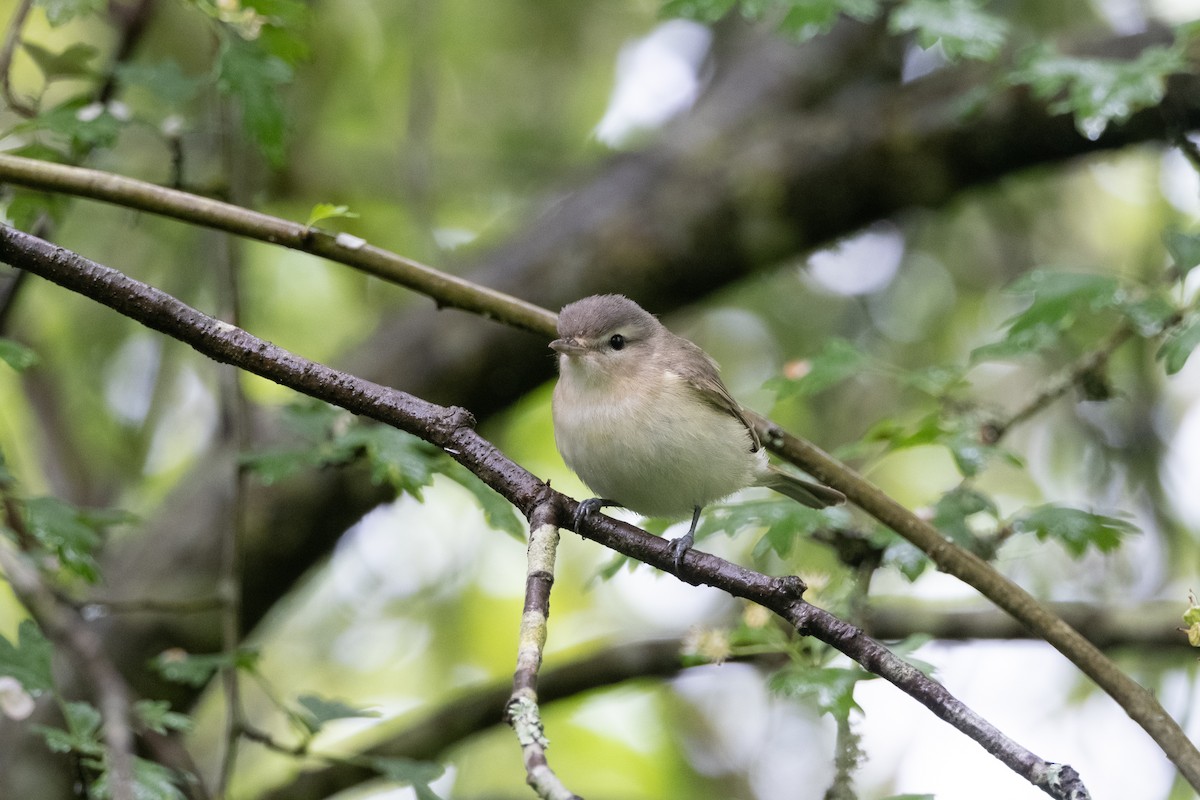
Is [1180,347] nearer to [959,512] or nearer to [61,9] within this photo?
[959,512]

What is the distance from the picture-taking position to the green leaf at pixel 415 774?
3.13m

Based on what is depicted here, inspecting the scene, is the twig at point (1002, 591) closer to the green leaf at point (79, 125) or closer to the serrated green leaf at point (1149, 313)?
the serrated green leaf at point (1149, 313)

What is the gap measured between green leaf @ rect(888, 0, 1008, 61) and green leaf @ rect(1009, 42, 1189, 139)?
0.65ft

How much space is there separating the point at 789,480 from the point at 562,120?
12.8 feet

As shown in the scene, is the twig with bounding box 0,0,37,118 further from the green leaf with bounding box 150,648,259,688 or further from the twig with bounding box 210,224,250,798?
the green leaf with bounding box 150,648,259,688

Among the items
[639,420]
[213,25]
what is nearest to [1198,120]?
[639,420]

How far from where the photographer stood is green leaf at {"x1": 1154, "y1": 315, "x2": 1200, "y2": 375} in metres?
2.75

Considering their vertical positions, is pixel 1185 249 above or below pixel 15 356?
above

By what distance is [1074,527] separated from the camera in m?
3.11

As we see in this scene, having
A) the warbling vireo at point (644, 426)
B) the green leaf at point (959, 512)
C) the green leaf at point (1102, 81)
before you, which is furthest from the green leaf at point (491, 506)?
the green leaf at point (1102, 81)

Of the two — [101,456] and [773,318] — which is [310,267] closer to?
[101,456]

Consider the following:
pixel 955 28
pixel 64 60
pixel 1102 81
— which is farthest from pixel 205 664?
pixel 1102 81

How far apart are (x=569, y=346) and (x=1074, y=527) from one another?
57.9 inches

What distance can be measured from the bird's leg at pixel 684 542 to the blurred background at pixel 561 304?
205 millimetres
